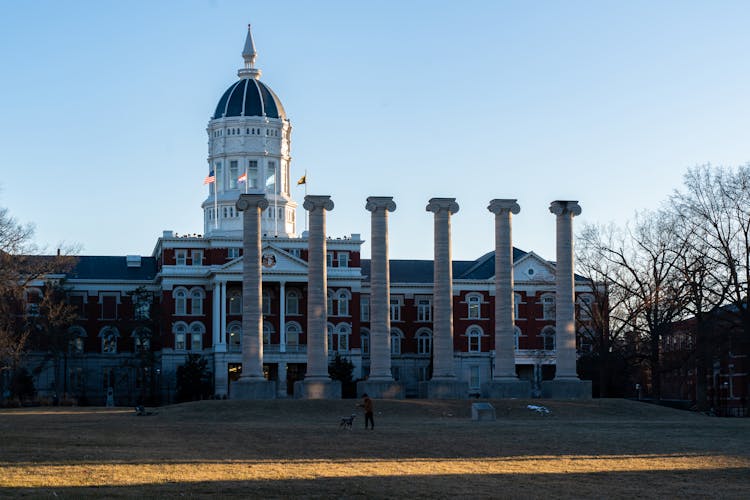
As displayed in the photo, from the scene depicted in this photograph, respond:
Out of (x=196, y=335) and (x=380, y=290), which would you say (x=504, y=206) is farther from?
(x=196, y=335)

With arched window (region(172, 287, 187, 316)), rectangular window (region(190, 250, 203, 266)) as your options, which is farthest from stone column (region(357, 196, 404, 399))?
arched window (region(172, 287, 187, 316))

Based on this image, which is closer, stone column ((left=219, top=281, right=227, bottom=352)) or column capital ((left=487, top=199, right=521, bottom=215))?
column capital ((left=487, top=199, right=521, bottom=215))

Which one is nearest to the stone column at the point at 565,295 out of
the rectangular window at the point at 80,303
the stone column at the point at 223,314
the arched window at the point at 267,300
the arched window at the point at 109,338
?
the stone column at the point at 223,314

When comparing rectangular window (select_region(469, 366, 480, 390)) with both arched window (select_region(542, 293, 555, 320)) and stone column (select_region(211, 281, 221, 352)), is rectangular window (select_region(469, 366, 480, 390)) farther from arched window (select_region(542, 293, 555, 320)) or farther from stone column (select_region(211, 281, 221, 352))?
stone column (select_region(211, 281, 221, 352))

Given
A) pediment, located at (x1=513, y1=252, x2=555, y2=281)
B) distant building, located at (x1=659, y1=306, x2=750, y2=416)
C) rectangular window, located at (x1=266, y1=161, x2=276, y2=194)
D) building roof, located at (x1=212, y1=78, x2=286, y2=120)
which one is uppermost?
building roof, located at (x1=212, y1=78, x2=286, y2=120)

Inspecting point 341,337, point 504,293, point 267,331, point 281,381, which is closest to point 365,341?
point 341,337

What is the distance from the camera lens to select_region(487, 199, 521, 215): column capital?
89812mm

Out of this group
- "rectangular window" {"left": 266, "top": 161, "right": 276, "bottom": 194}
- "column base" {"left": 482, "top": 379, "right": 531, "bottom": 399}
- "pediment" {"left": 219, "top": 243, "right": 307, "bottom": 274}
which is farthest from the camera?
"rectangular window" {"left": 266, "top": 161, "right": 276, "bottom": 194}

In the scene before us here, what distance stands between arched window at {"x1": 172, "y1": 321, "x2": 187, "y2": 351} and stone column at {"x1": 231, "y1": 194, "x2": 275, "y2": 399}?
40.6 metres

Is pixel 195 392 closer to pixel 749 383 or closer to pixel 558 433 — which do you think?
pixel 749 383

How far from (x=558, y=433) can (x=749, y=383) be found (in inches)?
2009

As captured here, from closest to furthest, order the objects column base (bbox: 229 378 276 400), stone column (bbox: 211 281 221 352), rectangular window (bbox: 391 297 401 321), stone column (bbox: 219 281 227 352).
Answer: column base (bbox: 229 378 276 400) → stone column (bbox: 219 281 227 352) → stone column (bbox: 211 281 221 352) → rectangular window (bbox: 391 297 401 321)

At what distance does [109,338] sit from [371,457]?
9237 cm

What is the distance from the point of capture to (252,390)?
86.1 meters
